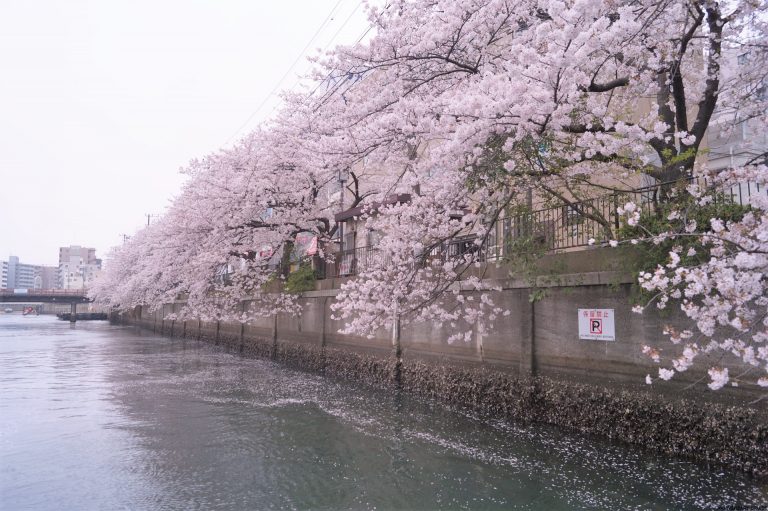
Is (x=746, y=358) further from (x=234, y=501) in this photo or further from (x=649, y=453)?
(x=234, y=501)

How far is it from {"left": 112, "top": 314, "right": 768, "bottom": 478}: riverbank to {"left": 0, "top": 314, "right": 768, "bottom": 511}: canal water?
350 mm

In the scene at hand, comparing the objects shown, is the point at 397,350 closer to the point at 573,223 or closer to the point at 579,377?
the point at 579,377

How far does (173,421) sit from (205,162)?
53.9 feet

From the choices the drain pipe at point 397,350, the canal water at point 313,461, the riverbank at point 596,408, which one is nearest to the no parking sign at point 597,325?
the riverbank at point 596,408

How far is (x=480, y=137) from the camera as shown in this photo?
7.84 m

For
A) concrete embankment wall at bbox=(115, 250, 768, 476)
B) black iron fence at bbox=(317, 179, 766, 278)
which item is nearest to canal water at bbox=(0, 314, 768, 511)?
concrete embankment wall at bbox=(115, 250, 768, 476)

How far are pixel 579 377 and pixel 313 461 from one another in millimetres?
5463

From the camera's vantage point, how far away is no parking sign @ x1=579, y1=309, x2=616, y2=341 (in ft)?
32.3

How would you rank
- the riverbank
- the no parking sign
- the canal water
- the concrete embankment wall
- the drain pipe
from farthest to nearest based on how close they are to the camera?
the drain pipe → the no parking sign → the concrete embankment wall → the riverbank → the canal water

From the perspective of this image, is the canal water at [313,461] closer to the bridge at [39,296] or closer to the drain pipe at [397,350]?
the drain pipe at [397,350]

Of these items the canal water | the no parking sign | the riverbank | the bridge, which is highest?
the bridge

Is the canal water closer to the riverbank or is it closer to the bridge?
the riverbank

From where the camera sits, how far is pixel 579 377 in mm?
10359

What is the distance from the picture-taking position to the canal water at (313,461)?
705 cm
